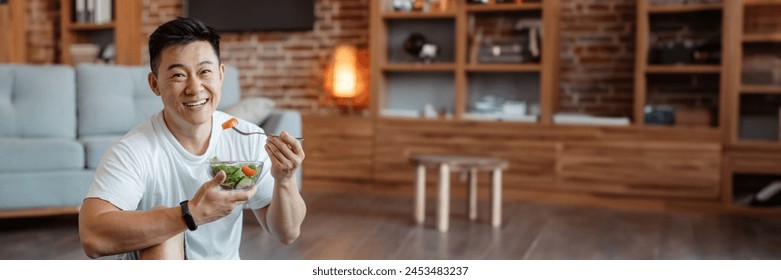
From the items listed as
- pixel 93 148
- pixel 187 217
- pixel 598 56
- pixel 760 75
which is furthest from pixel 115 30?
pixel 760 75

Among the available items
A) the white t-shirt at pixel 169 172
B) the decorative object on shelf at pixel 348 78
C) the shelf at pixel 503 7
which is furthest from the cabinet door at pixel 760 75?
the white t-shirt at pixel 169 172

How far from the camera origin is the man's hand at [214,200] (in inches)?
38.9

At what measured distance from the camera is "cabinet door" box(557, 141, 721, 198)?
11.5ft

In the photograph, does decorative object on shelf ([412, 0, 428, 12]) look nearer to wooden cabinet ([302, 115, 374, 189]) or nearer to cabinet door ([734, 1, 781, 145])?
wooden cabinet ([302, 115, 374, 189])

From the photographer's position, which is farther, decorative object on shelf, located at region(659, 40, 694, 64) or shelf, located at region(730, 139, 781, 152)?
decorative object on shelf, located at region(659, 40, 694, 64)

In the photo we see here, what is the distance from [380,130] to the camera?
407 centimetres

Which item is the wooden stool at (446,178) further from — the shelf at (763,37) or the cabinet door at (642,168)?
the shelf at (763,37)

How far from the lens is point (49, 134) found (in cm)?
270

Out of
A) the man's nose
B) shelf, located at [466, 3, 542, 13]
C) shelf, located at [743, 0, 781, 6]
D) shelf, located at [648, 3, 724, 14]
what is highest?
Answer: shelf, located at [466, 3, 542, 13]

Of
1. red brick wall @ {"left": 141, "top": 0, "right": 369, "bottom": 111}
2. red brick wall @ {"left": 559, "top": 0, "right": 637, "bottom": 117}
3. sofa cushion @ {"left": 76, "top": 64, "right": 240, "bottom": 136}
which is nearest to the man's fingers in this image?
sofa cushion @ {"left": 76, "top": 64, "right": 240, "bottom": 136}

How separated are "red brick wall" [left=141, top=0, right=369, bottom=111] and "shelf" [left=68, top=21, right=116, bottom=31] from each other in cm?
235

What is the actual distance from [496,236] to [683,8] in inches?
63.2

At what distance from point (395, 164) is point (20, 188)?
6.51 feet

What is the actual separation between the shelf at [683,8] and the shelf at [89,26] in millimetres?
2673
